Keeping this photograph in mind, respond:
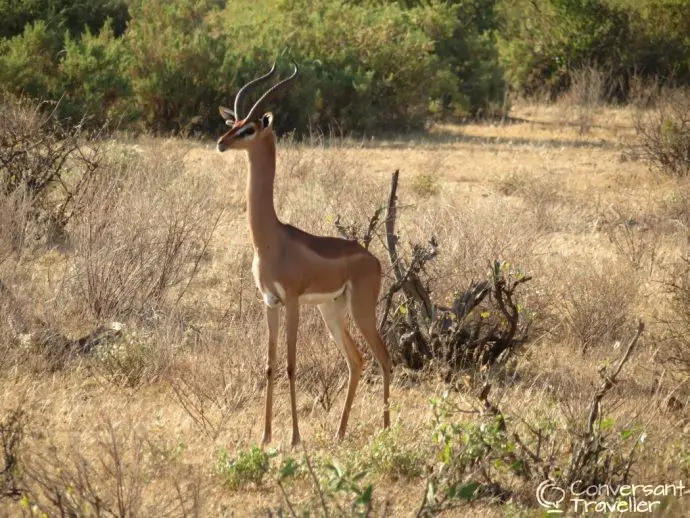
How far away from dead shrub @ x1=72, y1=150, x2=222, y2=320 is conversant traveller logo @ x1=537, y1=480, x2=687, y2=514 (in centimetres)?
365

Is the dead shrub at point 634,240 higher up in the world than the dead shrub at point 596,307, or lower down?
lower down

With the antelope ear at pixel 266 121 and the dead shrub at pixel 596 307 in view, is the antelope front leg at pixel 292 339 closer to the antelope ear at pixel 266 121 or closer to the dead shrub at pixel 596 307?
the antelope ear at pixel 266 121

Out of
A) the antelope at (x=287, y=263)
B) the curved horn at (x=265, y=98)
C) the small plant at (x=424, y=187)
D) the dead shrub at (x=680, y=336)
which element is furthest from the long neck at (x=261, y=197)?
the small plant at (x=424, y=187)

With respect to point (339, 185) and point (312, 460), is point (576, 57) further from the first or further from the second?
point (312, 460)

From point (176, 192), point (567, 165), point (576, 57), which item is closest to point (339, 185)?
point (176, 192)

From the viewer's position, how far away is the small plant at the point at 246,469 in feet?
16.1

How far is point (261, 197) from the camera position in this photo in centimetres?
550

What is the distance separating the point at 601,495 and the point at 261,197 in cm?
217

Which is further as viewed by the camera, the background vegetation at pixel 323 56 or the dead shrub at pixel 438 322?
the background vegetation at pixel 323 56

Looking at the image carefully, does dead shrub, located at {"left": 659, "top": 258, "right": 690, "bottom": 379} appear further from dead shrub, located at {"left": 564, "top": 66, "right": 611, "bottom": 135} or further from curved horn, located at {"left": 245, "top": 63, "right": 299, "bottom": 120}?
dead shrub, located at {"left": 564, "top": 66, "right": 611, "bottom": 135}

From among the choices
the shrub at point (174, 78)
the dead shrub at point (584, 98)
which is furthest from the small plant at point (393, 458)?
the dead shrub at point (584, 98)

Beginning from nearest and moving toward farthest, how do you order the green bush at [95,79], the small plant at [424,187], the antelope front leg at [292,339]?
the antelope front leg at [292,339] < the small plant at [424,187] < the green bush at [95,79]

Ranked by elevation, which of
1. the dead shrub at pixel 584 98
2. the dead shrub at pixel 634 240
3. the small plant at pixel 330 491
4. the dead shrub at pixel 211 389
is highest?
the small plant at pixel 330 491

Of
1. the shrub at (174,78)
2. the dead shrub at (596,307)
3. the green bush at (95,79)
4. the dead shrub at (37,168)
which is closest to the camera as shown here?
the dead shrub at (596,307)
